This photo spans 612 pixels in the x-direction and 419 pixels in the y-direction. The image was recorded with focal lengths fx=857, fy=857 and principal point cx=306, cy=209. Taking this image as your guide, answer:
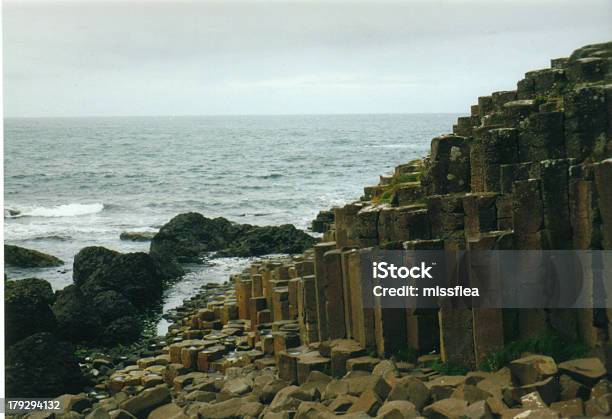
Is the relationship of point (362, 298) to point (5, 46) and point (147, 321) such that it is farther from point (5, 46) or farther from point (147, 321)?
point (147, 321)

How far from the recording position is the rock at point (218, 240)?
23.7 m

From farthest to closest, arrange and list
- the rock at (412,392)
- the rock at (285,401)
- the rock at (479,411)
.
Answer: the rock at (285,401), the rock at (412,392), the rock at (479,411)

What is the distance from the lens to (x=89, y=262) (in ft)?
61.9

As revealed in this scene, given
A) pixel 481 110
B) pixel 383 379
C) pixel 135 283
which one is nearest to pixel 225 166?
pixel 135 283

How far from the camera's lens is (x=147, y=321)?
16641mm

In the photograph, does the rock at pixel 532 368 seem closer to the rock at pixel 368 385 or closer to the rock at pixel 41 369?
the rock at pixel 368 385

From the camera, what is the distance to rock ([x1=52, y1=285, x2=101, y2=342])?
48.3ft

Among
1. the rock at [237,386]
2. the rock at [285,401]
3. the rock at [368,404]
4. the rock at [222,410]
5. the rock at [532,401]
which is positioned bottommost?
the rock at [237,386]

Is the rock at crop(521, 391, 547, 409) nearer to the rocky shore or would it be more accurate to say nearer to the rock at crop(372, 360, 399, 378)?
the rocky shore

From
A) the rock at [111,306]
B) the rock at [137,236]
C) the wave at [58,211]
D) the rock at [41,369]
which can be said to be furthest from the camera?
the wave at [58,211]

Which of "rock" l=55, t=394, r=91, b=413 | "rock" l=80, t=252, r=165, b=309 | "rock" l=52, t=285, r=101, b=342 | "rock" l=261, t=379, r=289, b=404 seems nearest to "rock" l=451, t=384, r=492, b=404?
"rock" l=261, t=379, r=289, b=404

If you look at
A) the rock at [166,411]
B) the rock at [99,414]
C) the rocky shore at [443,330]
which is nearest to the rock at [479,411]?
the rocky shore at [443,330]

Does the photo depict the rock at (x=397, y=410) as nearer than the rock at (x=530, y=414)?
No

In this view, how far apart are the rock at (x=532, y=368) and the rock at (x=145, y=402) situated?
433cm
